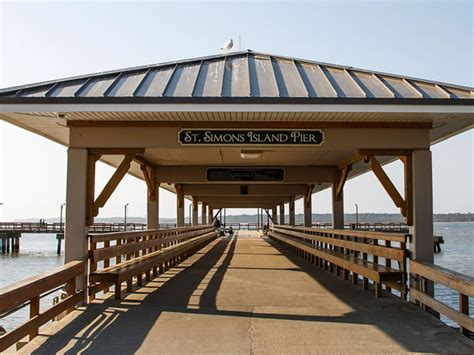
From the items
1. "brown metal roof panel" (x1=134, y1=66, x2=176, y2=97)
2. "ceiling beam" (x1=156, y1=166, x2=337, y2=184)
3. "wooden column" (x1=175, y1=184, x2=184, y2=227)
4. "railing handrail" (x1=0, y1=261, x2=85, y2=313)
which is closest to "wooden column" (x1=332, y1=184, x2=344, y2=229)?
"ceiling beam" (x1=156, y1=166, x2=337, y2=184)

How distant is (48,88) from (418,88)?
606 centimetres

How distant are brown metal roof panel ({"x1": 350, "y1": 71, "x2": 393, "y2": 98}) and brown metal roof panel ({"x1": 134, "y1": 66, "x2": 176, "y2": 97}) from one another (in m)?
3.27

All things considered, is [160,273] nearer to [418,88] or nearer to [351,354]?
[418,88]

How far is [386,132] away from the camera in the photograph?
9.26 metres

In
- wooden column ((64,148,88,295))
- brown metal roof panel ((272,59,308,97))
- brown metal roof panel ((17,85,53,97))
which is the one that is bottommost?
wooden column ((64,148,88,295))

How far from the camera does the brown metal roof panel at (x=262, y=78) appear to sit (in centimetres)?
852

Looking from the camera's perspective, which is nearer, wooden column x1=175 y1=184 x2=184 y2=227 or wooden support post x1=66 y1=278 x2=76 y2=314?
wooden support post x1=66 y1=278 x2=76 y2=314

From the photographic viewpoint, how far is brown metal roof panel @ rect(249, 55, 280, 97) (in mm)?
8523

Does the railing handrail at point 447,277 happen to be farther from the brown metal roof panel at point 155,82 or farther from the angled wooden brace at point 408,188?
the brown metal roof panel at point 155,82

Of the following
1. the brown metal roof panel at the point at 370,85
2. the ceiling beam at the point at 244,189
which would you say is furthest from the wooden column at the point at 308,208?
the brown metal roof panel at the point at 370,85

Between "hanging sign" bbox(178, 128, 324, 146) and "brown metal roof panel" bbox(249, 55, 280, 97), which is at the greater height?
"brown metal roof panel" bbox(249, 55, 280, 97)

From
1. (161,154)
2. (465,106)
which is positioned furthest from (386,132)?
(161,154)

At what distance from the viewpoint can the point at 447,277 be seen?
6.27 m

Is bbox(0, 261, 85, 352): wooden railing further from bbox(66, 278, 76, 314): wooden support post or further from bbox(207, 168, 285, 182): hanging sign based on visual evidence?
bbox(207, 168, 285, 182): hanging sign
